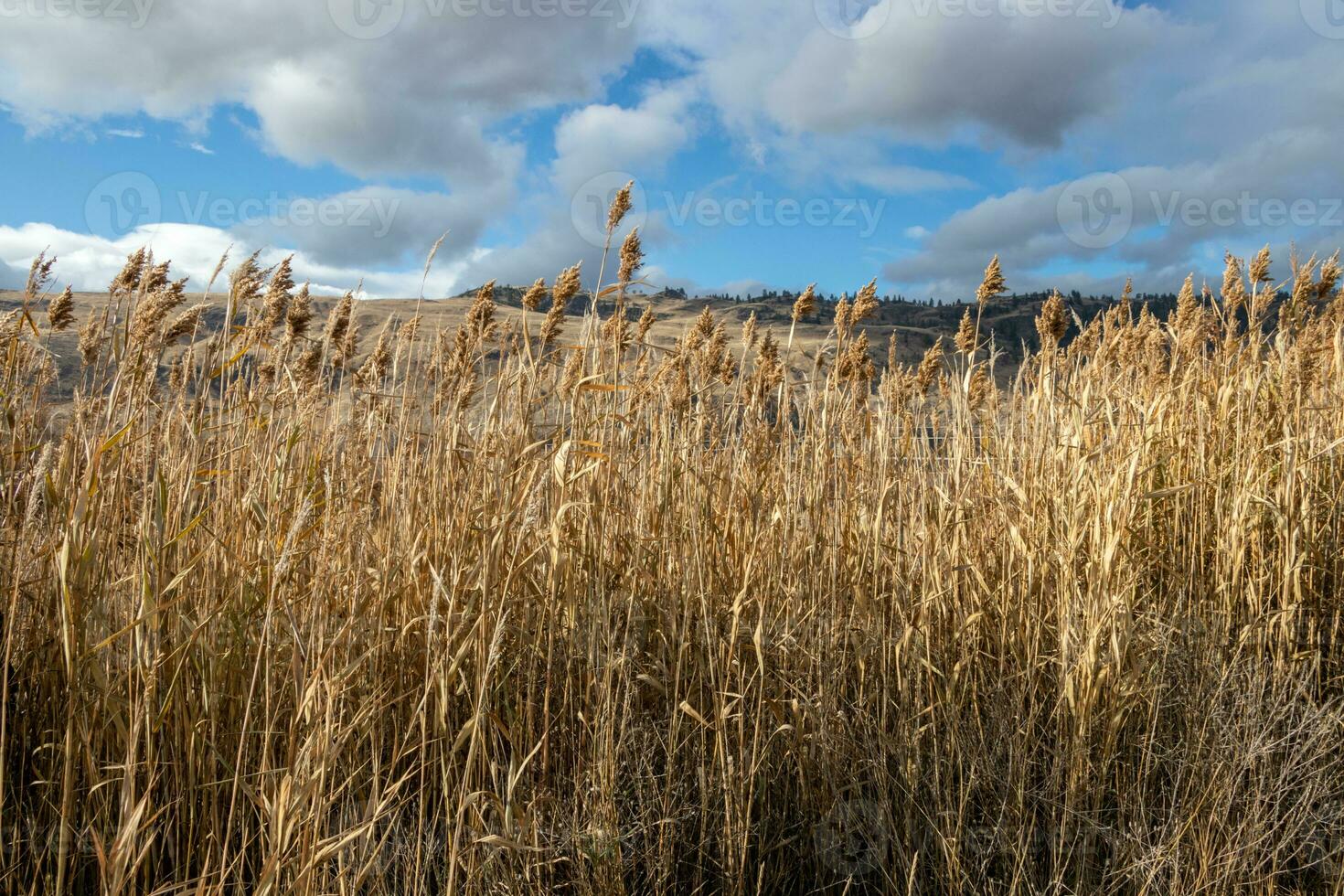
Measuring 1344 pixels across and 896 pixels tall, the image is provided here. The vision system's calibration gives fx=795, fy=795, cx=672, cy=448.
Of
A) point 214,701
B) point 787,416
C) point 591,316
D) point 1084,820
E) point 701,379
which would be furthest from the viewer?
point 701,379

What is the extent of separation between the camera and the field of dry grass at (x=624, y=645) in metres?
1.67

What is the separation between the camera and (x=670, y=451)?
2719 mm

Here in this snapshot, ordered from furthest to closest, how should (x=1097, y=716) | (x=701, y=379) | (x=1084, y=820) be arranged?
(x=701, y=379), (x=1097, y=716), (x=1084, y=820)

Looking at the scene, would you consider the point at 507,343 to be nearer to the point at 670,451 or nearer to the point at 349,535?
the point at 670,451

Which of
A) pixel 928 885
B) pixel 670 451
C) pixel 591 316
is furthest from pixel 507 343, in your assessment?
pixel 928 885

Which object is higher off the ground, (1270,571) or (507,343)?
(507,343)

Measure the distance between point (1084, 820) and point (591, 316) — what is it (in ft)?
Answer: 6.51

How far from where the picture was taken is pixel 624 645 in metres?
1.95

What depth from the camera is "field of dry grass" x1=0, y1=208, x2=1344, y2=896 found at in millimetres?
1666

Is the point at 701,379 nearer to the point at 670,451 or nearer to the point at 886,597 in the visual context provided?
the point at 670,451

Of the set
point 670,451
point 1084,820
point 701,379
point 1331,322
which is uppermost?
point 1331,322

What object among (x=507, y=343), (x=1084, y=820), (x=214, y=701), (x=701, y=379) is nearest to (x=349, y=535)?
(x=214, y=701)

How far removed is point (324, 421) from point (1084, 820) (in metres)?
3.01

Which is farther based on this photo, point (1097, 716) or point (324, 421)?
point (324, 421)
